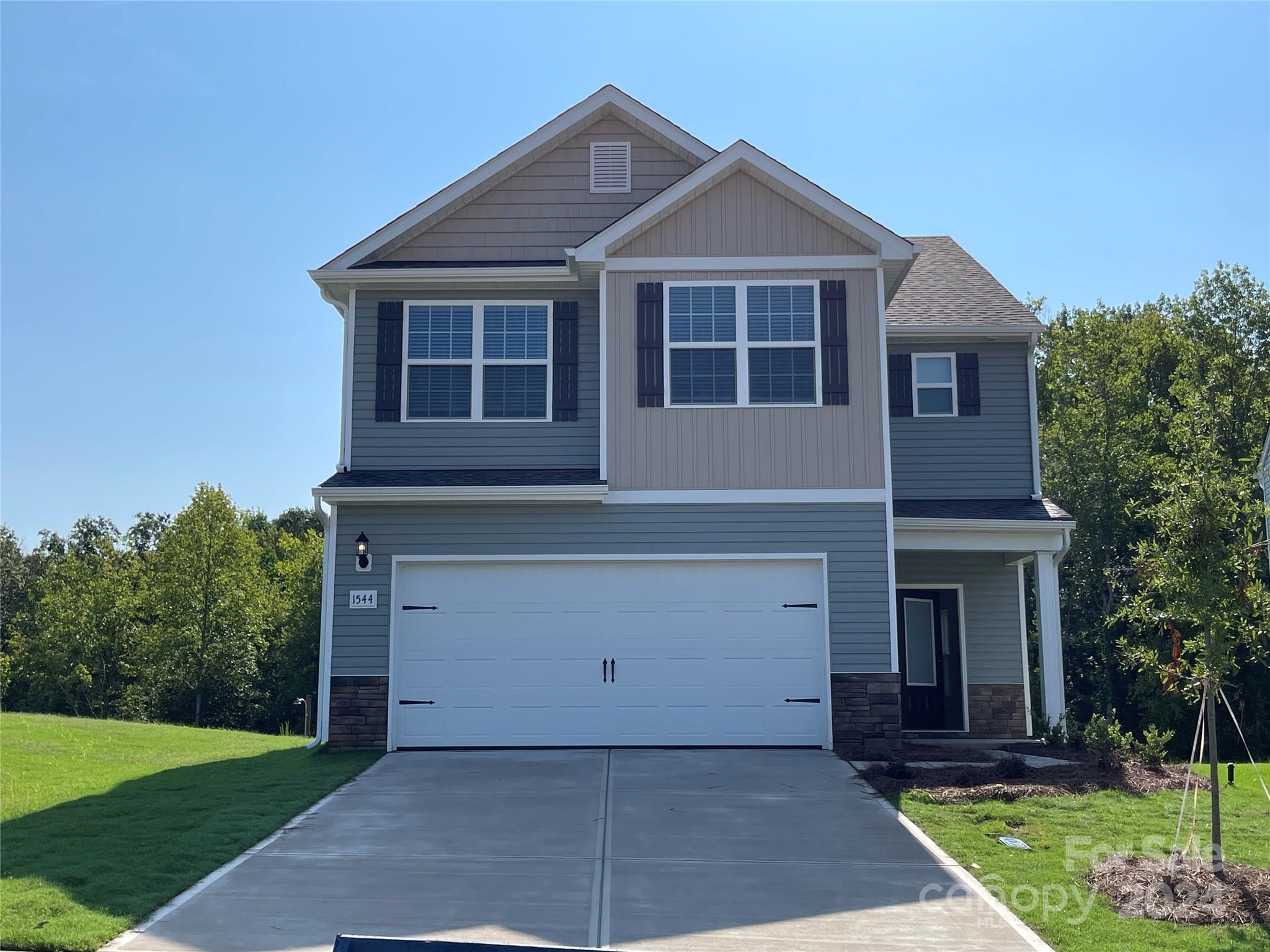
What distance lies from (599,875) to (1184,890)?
3487mm

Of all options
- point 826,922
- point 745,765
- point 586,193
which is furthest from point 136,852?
point 586,193

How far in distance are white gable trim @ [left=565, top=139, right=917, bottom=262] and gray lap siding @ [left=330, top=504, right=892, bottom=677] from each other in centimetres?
291

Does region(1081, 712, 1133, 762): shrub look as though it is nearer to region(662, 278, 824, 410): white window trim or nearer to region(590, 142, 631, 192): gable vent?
region(662, 278, 824, 410): white window trim

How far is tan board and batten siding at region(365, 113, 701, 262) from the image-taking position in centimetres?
1401

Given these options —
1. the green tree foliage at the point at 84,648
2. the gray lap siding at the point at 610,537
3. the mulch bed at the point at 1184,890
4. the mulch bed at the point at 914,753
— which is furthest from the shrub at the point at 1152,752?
the green tree foliage at the point at 84,648

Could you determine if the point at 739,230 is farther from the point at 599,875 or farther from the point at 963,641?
the point at 599,875

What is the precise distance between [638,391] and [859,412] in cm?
250

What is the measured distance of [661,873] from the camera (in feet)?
23.7

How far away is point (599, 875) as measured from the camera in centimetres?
722

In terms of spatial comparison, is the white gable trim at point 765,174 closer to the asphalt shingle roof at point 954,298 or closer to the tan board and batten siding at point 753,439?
the tan board and batten siding at point 753,439

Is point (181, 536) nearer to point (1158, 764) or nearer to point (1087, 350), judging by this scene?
point (1087, 350)

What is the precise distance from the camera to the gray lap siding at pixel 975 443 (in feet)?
50.7

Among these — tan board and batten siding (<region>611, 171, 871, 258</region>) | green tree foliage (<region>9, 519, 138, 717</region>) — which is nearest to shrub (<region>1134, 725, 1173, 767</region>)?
tan board and batten siding (<region>611, 171, 871, 258</region>)

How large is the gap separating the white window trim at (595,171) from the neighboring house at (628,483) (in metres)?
0.83
